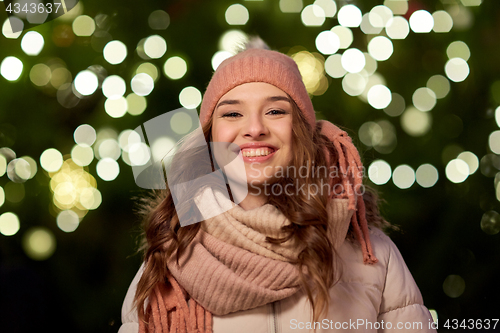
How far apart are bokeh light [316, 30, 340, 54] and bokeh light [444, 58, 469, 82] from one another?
1.66 feet

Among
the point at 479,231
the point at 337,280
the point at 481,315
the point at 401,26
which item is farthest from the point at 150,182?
the point at 481,315

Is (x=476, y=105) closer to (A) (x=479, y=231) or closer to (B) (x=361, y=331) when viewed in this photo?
(A) (x=479, y=231)

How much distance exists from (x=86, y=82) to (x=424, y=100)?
149 cm

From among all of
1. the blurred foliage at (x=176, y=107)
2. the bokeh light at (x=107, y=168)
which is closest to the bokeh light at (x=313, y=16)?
the blurred foliage at (x=176, y=107)

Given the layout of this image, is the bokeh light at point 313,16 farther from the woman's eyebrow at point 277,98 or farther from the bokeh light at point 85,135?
the bokeh light at point 85,135

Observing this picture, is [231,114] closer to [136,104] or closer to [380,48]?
[136,104]

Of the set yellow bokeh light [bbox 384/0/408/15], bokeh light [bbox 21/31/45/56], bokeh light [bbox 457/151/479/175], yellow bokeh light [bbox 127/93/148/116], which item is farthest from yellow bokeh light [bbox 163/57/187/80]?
bokeh light [bbox 457/151/479/175]

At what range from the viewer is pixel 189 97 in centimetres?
174

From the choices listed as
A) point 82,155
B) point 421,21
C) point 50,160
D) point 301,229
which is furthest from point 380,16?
point 50,160

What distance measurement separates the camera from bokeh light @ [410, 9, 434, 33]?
175 cm

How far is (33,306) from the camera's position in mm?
1659

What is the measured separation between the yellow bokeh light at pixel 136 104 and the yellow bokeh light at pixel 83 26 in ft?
1.05

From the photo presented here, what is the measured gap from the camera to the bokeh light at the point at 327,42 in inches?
69.2

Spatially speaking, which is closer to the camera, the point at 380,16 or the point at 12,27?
the point at 12,27
